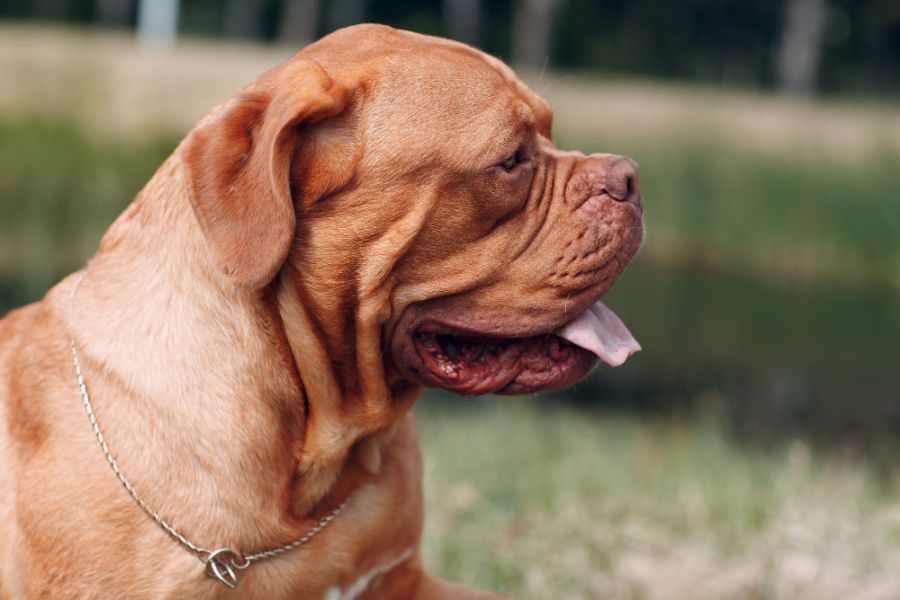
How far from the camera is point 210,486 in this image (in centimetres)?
308

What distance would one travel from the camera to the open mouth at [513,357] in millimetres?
3321

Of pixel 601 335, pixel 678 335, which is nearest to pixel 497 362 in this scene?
pixel 601 335

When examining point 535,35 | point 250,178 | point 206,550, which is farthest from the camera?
point 535,35

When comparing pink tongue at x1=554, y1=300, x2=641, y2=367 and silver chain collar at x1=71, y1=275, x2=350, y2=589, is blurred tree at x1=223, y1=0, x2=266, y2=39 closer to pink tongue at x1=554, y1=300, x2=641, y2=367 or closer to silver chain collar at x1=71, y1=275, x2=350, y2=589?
pink tongue at x1=554, y1=300, x2=641, y2=367

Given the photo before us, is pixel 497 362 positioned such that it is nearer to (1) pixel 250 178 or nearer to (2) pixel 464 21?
(1) pixel 250 178

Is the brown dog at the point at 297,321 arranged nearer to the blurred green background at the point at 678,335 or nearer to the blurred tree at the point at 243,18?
the blurred green background at the point at 678,335

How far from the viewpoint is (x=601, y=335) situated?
135 inches

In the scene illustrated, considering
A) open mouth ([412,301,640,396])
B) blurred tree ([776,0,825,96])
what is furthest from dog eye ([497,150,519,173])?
blurred tree ([776,0,825,96])

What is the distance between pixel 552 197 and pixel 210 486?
1200 millimetres

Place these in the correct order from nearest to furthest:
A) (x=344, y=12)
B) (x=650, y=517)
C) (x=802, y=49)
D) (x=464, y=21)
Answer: (x=650, y=517) < (x=802, y=49) < (x=464, y=21) < (x=344, y=12)

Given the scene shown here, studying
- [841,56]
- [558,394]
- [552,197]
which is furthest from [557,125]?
[841,56]

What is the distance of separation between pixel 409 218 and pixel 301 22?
35.9 metres

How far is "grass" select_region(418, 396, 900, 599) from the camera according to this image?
4590mm

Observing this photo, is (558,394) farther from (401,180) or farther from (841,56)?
(841,56)
